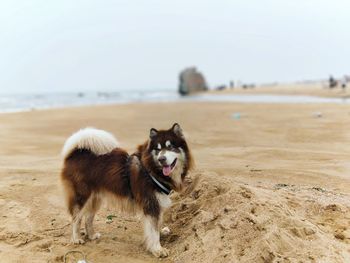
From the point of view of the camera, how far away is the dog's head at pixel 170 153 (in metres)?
4.35

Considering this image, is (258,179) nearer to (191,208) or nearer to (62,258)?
(191,208)

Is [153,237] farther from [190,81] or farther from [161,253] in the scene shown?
[190,81]

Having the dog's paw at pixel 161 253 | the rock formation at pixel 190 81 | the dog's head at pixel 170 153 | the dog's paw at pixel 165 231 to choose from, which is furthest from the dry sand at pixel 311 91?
the dog's paw at pixel 161 253

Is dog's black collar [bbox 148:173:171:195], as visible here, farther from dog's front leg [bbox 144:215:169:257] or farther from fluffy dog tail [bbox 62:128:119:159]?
fluffy dog tail [bbox 62:128:119:159]

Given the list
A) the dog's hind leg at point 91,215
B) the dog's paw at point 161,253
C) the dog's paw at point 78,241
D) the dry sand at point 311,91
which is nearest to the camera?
the dog's paw at point 161,253

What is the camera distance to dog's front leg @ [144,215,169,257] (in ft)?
14.4

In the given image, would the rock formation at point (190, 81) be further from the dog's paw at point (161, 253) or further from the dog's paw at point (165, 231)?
the dog's paw at point (161, 253)

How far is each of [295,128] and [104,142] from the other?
894cm

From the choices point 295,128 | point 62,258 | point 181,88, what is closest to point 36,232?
point 62,258

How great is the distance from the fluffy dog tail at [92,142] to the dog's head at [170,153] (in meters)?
0.70

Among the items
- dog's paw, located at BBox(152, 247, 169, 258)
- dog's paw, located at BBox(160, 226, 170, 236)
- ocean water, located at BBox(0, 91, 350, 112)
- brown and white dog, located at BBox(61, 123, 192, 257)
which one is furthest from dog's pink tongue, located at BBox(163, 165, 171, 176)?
ocean water, located at BBox(0, 91, 350, 112)

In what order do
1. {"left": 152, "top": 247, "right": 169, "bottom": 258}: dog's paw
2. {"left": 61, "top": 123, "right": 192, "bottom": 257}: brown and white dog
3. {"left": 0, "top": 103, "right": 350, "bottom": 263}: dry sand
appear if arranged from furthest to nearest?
1. {"left": 61, "top": 123, "right": 192, "bottom": 257}: brown and white dog
2. {"left": 152, "top": 247, "right": 169, "bottom": 258}: dog's paw
3. {"left": 0, "top": 103, "right": 350, "bottom": 263}: dry sand

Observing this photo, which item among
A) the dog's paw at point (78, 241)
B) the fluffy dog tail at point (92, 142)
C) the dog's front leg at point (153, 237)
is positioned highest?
the fluffy dog tail at point (92, 142)

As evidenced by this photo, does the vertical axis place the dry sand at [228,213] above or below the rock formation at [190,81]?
below
